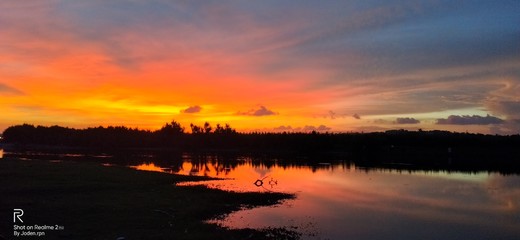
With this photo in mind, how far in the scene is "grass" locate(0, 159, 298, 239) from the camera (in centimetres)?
1939

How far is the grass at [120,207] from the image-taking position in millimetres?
19391

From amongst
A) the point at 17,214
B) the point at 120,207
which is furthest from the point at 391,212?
the point at 17,214

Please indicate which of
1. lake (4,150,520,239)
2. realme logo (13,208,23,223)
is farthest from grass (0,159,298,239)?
lake (4,150,520,239)

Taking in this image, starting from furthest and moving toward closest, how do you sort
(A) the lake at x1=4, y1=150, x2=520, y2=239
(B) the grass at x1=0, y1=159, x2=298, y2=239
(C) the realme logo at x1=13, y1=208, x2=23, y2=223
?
(A) the lake at x1=4, y1=150, x2=520, y2=239
(C) the realme logo at x1=13, y1=208, x2=23, y2=223
(B) the grass at x1=0, y1=159, x2=298, y2=239

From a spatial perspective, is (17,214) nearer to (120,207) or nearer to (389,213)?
(120,207)

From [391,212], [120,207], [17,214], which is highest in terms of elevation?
[17,214]

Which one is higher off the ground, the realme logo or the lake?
the realme logo

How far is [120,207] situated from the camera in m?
25.2

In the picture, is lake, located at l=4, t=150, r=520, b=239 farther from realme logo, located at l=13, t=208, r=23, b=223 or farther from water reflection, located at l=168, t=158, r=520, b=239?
realme logo, located at l=13, t=208, r=23, b=223

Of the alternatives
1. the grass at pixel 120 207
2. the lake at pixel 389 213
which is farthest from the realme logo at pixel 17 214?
the lake at pixel 389 213

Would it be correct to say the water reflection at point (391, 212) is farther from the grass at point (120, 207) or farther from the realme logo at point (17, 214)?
the realme logo at point (17, 214)

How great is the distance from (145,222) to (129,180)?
21.3 m

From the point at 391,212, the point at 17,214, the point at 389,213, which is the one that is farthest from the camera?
the point at 391,212

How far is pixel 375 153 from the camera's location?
→ 468 ft
